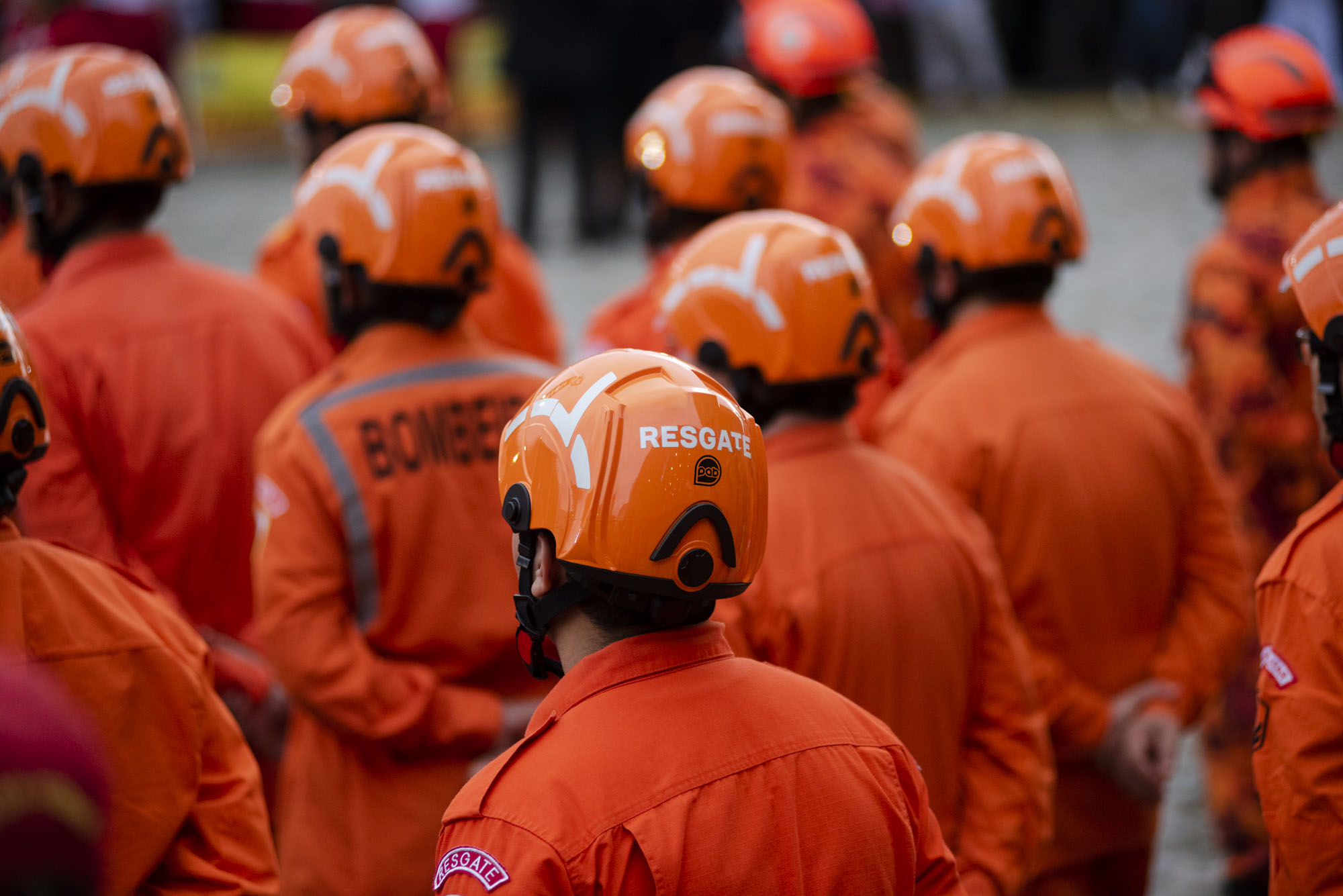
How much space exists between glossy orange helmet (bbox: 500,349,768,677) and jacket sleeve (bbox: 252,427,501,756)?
1111mm

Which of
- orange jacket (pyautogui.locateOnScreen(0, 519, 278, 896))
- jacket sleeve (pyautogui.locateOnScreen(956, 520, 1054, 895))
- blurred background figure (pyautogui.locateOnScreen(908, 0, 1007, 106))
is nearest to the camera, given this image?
orange jacket (pyautogui.locateOnScreen(0, 519, 278, 896))

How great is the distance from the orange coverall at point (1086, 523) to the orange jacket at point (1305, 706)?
951mm

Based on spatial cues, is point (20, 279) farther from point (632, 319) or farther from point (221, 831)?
point (221, 831)

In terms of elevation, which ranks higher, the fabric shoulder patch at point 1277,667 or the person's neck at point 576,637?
the person's neck at point 576,637

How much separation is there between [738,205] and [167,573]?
2.22m

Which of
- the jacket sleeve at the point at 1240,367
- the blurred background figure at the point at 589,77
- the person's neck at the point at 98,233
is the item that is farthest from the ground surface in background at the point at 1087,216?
the person's neck at the point at 98,233

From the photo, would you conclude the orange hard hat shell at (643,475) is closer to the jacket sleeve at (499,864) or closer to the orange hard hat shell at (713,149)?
the jacket sleeve at (499,864)

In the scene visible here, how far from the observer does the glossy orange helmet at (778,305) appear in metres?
2.95

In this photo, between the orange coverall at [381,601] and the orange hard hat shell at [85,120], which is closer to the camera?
the orange coverall at [381,601]

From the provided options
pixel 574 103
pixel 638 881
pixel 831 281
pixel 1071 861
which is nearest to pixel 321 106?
pixel 831 281

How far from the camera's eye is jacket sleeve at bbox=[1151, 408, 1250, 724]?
11.8ft

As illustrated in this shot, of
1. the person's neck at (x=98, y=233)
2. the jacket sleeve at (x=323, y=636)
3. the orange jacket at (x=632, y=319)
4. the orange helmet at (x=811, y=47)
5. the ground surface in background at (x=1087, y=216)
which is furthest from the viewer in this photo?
the ground surface in background at (x=1087, y=216)

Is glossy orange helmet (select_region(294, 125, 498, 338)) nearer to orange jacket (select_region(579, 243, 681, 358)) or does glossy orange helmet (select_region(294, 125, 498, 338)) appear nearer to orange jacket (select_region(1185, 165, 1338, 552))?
orange jacket (select_region(579, 243, 681, 358))

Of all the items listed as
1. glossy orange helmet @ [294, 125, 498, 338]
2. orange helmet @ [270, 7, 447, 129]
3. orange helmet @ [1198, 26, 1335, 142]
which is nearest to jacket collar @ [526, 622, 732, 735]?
glossy orange helmet @ [294, 125, 498, 338]
